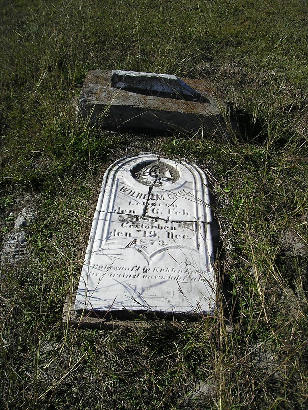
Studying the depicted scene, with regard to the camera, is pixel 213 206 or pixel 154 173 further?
pixel 154 173

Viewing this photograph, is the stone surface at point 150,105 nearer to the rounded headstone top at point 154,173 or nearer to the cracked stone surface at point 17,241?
the rounded headstone top at point 154,173

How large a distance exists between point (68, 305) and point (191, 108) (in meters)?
2.98

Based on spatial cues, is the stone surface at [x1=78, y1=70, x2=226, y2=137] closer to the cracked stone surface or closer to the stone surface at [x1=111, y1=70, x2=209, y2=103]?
the stone surface at [x1=111, y1=70, x2=209, y2=103]

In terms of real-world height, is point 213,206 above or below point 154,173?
below

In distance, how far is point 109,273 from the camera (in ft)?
10.4

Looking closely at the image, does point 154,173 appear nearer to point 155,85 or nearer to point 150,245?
point 150,245

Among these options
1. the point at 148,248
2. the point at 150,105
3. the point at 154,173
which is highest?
the point at 150,105

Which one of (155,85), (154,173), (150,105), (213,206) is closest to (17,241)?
(154,173)

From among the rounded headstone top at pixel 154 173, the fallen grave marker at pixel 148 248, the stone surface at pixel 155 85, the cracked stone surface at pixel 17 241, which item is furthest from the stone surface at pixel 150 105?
the cracked stone surface at pixel 17 241

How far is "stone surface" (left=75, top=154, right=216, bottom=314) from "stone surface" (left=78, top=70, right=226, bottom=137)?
3.10 feet

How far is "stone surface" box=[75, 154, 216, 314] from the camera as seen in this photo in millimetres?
3031

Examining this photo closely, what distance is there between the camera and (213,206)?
404 cm

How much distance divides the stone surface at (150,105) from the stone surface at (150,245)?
944 mm

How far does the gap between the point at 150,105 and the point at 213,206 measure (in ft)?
5.48
